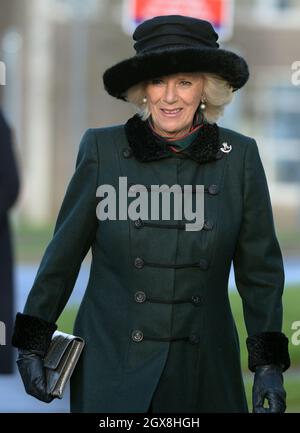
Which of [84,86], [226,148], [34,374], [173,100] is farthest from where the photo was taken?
[84,86]

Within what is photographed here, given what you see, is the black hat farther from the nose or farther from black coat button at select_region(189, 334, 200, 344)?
black coat button at select_region(189, 334, 200, 344)

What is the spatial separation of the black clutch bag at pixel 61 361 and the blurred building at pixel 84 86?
20.0m

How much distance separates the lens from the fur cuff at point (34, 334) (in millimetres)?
3850

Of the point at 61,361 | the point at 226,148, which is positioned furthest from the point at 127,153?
the point at 61,361

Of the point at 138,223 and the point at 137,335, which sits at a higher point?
the point at 138,223

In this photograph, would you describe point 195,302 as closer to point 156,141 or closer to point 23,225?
point 156,141

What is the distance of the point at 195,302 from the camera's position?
3.84m

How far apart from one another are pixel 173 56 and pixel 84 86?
20655 mm

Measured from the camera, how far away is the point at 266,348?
391 centimetres

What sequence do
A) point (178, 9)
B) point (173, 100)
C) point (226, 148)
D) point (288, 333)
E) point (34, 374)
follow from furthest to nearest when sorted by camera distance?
point (288, 333) → point (178, 9) → point (226, 148) → point (173, 100) → point (34, 374)

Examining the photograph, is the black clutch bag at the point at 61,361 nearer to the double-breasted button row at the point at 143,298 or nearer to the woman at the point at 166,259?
the woman at the point at 166,259

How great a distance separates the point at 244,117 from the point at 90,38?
3.50m

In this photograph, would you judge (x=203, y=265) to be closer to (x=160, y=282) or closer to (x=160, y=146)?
(x=160, y=282)
